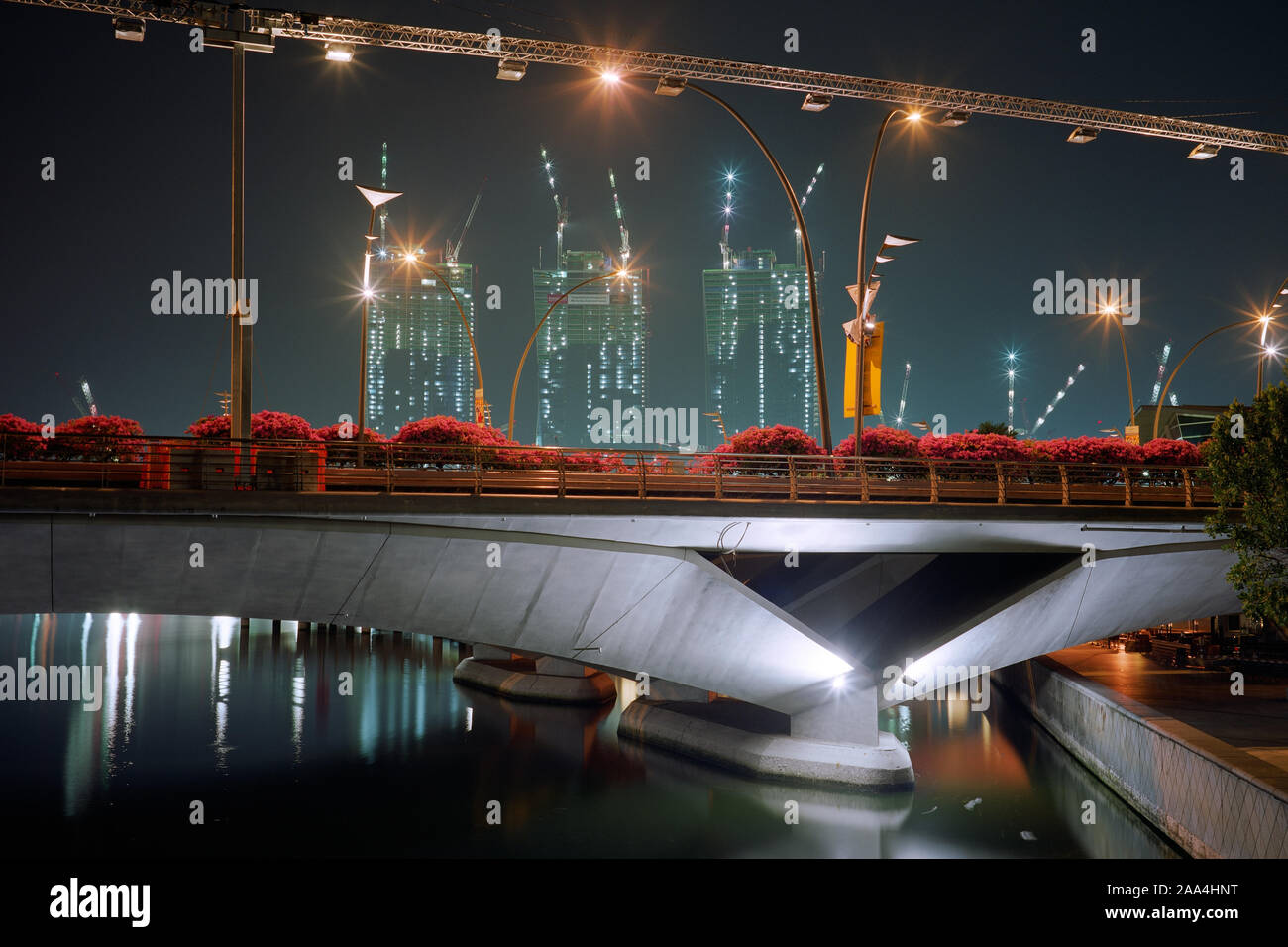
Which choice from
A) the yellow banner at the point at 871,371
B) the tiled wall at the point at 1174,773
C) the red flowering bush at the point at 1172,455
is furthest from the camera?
the red flowering bush at the point at 1172,455

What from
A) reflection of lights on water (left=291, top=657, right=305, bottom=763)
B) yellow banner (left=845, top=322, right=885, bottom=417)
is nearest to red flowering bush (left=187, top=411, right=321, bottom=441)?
reflection of lights on water (left=291, top=657, right=305, bottom=763)

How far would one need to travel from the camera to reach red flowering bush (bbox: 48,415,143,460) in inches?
706

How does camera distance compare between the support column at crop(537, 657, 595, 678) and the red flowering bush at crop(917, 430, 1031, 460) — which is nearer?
the red flowering bush at crop(917, 430, 1031, 460)

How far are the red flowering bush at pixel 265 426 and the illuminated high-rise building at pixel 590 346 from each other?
117838 mm

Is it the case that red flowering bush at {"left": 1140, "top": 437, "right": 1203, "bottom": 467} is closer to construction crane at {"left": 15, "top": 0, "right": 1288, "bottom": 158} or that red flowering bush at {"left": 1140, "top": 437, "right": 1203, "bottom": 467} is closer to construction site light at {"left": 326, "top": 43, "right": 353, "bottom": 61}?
construction crane at {"left": 15, "top": 0, "right": 1288, "bottom": 158}

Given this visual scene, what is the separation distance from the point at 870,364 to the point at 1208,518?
9.75 metres

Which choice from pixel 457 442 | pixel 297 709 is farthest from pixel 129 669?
pixel 457 442

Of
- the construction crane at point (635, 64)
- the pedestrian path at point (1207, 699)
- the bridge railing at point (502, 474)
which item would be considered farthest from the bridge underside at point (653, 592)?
the construction crane at point (635, 64)

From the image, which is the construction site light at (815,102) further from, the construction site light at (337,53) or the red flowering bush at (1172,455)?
the red flowering bush at (1172,455)

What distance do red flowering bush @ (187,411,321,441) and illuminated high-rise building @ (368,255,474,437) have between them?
5460 cm

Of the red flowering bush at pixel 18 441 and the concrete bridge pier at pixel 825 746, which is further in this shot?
the concrete bridge pier at pixel 825 746

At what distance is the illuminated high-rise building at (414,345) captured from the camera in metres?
95.2
